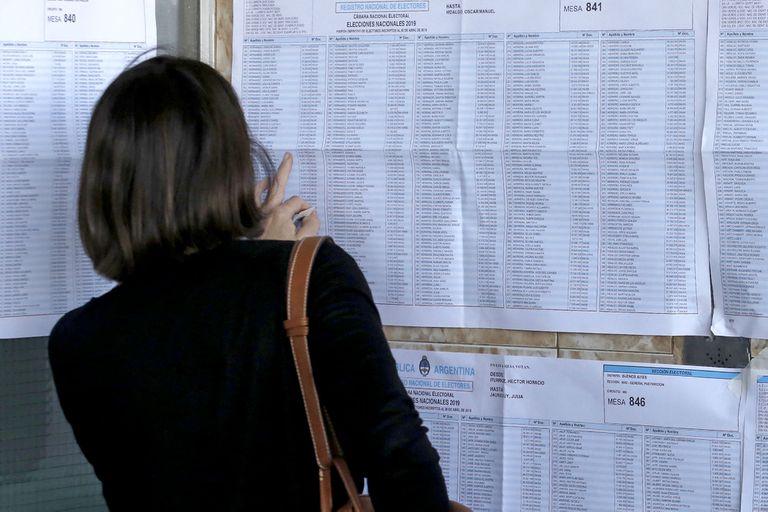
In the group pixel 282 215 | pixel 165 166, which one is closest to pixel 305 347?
pixel 165 166

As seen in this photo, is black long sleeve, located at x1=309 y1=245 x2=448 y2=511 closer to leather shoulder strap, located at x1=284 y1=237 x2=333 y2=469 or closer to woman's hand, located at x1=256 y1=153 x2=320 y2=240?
leather shoulder strap, located at x1=284 y1=237 x2=333 y2=469

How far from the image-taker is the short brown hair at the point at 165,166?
90 cm

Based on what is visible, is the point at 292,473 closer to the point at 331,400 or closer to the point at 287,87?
the point at 331,400

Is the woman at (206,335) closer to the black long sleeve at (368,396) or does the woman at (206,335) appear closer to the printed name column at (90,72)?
→ the black long sleeve at (368,396)

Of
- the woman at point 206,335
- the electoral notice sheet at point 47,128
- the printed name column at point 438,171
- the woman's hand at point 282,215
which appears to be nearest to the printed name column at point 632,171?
the printed name column at point 438,171

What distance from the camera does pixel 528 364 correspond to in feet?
4.61

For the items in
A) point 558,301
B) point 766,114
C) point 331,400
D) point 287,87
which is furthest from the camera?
point 287,87

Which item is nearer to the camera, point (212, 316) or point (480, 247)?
point (212, 316)

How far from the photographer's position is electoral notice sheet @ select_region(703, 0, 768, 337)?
1.28m

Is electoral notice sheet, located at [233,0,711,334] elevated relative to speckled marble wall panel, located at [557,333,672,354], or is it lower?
elevated

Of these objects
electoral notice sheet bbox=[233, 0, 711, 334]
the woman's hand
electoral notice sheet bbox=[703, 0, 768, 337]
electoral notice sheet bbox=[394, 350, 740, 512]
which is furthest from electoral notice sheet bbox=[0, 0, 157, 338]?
electoral notice sheet bbox=[703, 0, 768, 337]

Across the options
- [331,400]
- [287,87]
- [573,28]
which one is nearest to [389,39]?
[287,87]

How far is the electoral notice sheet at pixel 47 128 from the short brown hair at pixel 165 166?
557 millimetres

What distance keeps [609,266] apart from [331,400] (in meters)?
0.66
